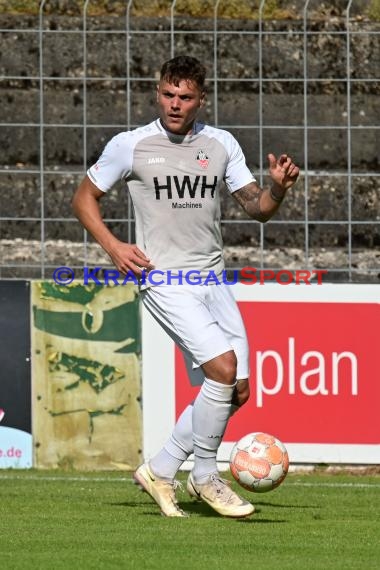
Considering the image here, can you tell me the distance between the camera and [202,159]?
7129 mm

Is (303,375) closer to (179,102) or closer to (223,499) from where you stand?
(223,499)

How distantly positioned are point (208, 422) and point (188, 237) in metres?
0.87

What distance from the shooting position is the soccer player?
6.92 meters

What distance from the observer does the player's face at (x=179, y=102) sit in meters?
7.01

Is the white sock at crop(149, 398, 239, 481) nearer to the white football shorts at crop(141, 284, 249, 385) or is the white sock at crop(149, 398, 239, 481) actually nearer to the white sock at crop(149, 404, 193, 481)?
the white sock at crop(149, 404, 193, 481)

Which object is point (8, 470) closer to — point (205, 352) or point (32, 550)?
point (205, 352)

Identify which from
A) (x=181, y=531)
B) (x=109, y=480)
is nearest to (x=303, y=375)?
(x=109, y=480)

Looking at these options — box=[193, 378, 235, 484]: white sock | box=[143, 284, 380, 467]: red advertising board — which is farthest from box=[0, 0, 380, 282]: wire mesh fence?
box=[193, 378, 235, 484]: white sock

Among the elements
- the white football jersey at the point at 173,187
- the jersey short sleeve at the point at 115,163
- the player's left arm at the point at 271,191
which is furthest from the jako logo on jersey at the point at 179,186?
the player's left arm at the point at 271,191

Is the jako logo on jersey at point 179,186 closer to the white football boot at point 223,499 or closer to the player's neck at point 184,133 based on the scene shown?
the player's neck at point 184,133

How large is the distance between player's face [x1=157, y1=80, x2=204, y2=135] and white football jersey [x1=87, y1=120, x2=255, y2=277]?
8cm

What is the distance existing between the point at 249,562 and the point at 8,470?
485cm

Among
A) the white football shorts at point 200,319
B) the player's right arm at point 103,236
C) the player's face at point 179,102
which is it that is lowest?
the white football shorts at point 200,319

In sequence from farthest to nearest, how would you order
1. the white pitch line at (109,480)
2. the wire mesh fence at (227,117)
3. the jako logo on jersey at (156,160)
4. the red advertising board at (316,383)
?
the wire mesh fence at (227,117), the red advertising board at (316,383), the white pitch line at (109,480), the jako logo on jersey at (156,160)
